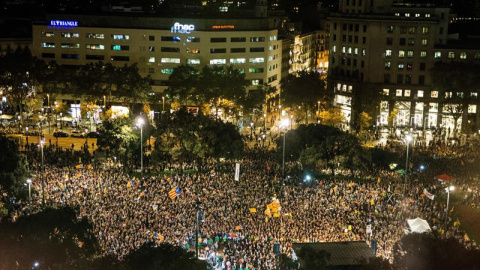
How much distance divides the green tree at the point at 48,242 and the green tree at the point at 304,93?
6547cm

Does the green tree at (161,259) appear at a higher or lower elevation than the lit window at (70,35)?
lower

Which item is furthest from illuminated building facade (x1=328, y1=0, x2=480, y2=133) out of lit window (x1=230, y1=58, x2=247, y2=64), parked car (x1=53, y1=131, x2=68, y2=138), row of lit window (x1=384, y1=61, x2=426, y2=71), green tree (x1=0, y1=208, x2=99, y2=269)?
green tree (x1=0, y1=208, x2=99, y2=269)

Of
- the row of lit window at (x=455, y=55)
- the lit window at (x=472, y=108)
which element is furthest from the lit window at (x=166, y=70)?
the lit window at (x=472, y=108)

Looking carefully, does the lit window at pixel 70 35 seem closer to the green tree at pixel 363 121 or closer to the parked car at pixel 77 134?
the parked car at pixel 77 134

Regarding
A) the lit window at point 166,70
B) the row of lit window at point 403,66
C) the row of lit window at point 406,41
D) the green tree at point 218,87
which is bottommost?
the green tree at point 218,87

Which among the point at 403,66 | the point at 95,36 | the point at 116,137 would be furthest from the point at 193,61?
the point at 116,137

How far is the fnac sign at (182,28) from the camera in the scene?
337 feet

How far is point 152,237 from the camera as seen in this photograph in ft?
145

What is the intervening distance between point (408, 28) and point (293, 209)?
2365 inches

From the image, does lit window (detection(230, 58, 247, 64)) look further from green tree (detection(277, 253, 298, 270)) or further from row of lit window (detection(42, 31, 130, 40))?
green tree (detection(277, 253, 298, 270))

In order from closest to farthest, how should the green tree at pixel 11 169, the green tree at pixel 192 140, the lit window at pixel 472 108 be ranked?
the green tree at pixel 11 169
the green tree at pixel 192 140
the lit window at pixel 472 108

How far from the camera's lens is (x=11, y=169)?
53000 millimetres

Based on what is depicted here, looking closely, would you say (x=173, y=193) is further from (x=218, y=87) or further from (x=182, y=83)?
(x=182, y=83)

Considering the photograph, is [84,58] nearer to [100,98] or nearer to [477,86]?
[100,98]
